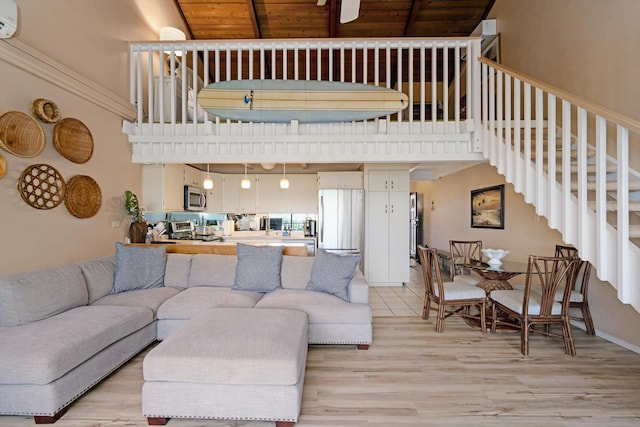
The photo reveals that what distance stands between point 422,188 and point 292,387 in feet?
25.9

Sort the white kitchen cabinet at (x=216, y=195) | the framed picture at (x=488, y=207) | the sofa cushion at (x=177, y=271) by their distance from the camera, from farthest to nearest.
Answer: the white kitchen cabinet at (x=216, y=195)
the framed picture at (x=488, y=207)
the sofa cushion at (x=177, y=271)

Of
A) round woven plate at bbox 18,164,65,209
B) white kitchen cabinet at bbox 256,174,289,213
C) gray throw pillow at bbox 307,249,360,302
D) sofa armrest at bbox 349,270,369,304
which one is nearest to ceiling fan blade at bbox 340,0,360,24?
gray throw pillow at bbox 307,249,360,302

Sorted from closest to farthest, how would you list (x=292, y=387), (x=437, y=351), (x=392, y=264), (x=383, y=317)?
(x=292, y=387) → (x=437, y=351) → (x=383, y=317) → (x=392, y=264)

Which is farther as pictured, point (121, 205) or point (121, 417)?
point (121, 205)

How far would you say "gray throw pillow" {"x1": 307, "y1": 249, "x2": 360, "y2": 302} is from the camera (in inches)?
125

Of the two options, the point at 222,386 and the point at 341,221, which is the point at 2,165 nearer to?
the point at 222,386

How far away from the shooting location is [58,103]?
300 cm

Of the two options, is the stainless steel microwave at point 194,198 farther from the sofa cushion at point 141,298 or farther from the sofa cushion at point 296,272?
the sofa cushion at point 296,272

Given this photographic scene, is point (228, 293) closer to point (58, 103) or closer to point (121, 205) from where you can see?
point (121, 205)

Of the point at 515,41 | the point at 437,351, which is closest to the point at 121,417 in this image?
the point at 437,351

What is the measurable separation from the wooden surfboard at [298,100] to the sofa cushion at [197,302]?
2059 mm

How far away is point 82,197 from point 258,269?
199 centimetres

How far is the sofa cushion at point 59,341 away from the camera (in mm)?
1783

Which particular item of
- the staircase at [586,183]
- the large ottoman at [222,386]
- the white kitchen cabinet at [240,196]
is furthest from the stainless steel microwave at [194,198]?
the staircase at [586,183]
